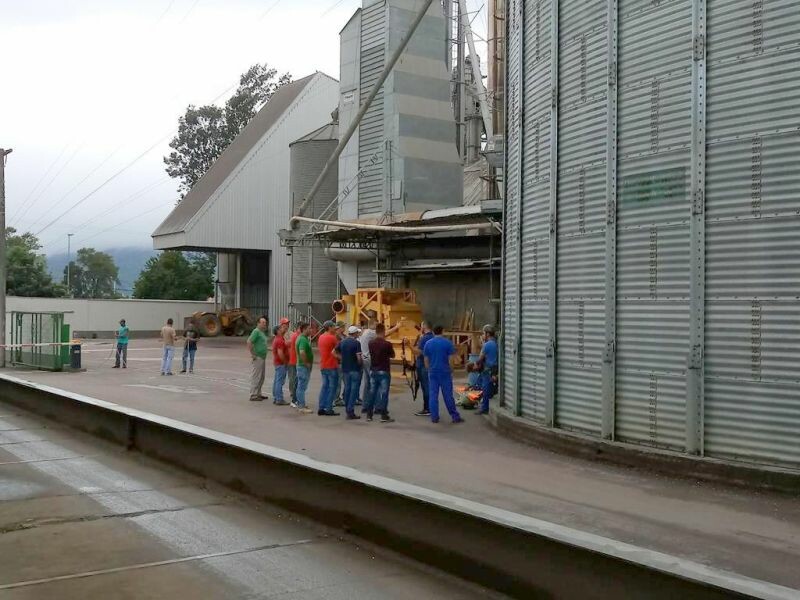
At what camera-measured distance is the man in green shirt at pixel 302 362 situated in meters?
15.8

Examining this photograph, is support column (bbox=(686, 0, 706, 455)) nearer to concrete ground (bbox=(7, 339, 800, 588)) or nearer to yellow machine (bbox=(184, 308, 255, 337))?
concrete ground (bbox=(7, 339, 800, 588))

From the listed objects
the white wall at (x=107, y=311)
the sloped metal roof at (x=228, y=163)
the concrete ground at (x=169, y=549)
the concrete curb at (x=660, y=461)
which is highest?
the sloped metal roof at (x=228, y=163)

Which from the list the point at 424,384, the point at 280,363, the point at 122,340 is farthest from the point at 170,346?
the point at 424,384

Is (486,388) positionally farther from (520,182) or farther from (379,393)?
(520,182)

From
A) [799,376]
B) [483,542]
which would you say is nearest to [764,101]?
[799,376]

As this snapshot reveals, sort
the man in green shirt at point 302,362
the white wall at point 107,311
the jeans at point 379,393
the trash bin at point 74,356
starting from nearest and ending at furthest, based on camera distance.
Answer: the jeans at point 379,393 < the man in green shirt at point 302,362 < the trash bin at point 74,356 < the white wall at point 107,311

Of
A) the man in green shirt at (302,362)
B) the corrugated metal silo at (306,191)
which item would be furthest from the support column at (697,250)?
the corrugated metal silo at (306,191)

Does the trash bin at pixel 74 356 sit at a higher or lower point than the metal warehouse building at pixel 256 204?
lower

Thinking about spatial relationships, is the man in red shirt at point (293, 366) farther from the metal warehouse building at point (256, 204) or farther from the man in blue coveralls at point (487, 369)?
the metal warehouse building at point (256, 204)

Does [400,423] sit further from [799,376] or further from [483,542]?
[483,542]

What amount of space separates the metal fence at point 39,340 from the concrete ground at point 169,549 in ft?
52.3

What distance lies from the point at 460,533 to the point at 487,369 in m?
9.70

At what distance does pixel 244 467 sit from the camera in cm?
875

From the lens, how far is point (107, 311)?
2050 inches
